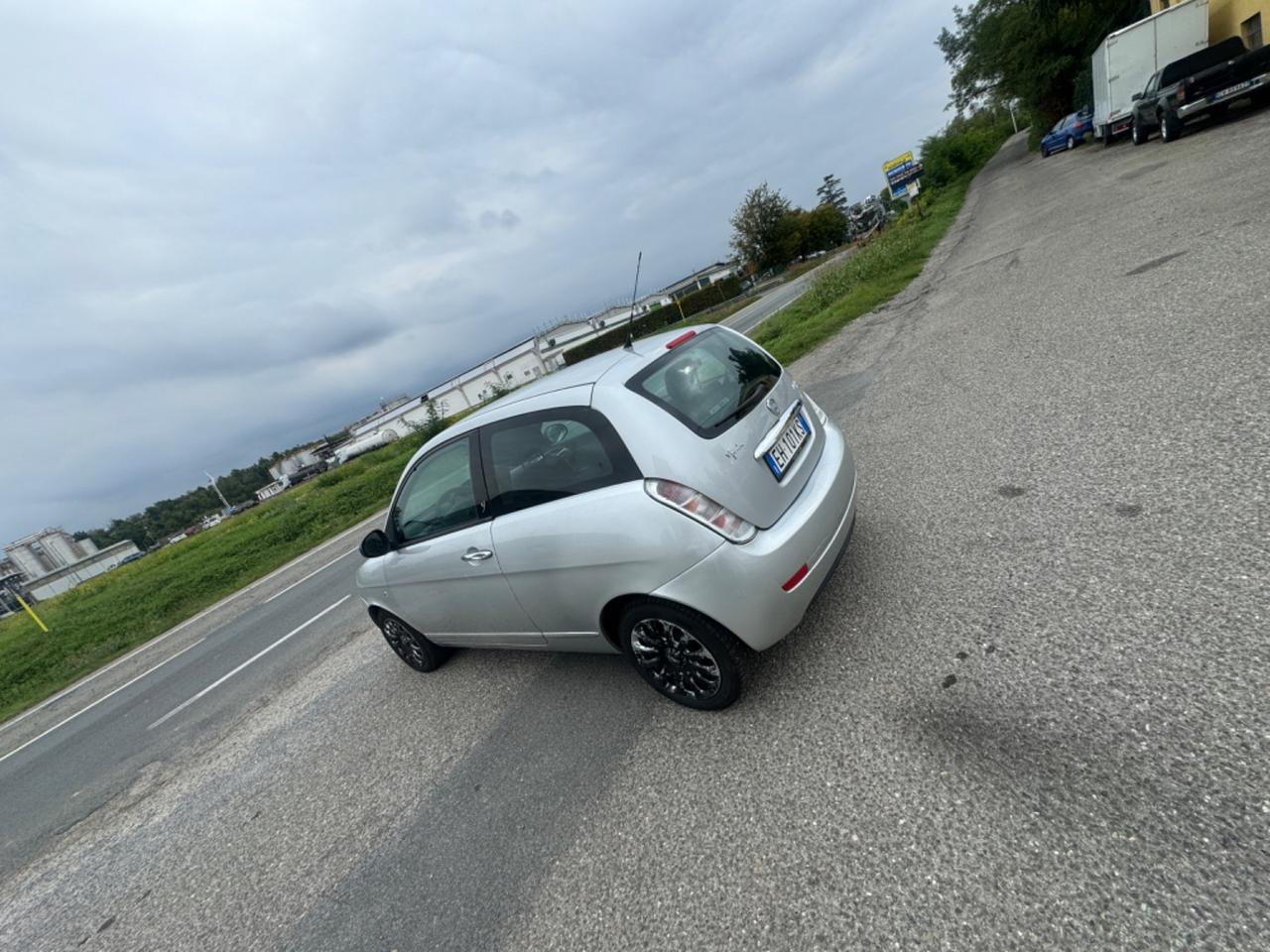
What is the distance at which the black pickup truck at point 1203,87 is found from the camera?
12.9 m

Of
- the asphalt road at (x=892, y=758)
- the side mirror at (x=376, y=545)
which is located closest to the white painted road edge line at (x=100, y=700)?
the asphalt road at (x=892, y=758)

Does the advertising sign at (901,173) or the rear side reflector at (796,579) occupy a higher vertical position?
the advertising sign at (901,173)

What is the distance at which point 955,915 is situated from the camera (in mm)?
1729

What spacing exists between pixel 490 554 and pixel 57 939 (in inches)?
127

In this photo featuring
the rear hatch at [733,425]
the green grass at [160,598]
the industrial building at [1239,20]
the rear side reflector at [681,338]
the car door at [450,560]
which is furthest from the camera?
the industrial building at [1239,20]

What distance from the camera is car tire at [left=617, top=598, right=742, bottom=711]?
2.71 m

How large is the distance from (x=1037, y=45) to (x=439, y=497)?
46412 millimetres

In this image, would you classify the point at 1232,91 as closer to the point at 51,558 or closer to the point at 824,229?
the point at 824,229

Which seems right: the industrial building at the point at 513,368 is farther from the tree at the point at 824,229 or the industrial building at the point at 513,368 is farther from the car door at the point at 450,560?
the car door at the point at 450,560

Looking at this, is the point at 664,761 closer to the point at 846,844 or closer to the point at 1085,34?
the point at 846,844

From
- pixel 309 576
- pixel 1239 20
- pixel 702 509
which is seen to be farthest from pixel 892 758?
pixel 1239 20

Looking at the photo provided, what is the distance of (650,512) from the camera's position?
8.61ft

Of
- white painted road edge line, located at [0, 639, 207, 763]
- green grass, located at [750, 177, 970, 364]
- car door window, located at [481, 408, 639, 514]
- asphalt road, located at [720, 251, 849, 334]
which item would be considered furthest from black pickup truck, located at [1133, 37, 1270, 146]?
white painted road edge line, located at [0, 639, 207, 763]

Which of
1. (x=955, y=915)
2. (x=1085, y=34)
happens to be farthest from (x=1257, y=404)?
(x=1085, y=34)
